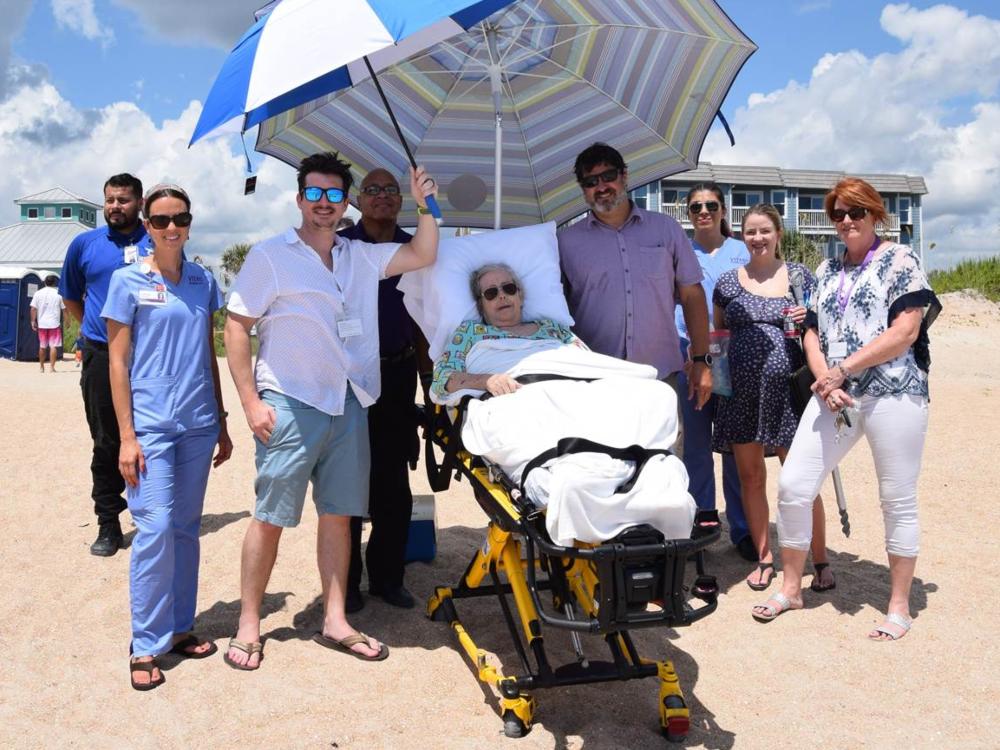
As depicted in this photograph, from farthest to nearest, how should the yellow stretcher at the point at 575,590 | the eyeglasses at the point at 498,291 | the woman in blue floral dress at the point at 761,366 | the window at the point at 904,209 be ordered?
the window at the point at 904,209 → the woman in blue floral dress at the point at 761,366 → the eyeglasses at the point at 498,291 → the yellow stretcher at the point at 575,590

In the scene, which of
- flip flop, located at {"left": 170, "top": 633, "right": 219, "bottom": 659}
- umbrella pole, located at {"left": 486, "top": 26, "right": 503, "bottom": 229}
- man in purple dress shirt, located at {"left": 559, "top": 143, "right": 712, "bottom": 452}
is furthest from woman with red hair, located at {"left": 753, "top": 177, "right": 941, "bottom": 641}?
flip flop, located at {"left": 170, "top": 633, "right": 219, "bottom": 659}

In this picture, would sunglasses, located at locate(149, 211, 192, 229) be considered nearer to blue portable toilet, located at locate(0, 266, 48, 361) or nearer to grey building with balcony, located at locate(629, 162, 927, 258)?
blue portable toilet, located at locate(0, 266, 48, 361)

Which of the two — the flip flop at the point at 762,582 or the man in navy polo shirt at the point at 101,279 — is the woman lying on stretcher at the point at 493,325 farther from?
the man in navy polo shirt at the point at 101,279

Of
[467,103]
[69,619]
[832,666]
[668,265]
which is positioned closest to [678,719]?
[832,666]

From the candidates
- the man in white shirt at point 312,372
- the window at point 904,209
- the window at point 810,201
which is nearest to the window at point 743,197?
the window at point 810,201

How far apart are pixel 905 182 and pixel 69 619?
57712mm

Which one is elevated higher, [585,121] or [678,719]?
[585,121]

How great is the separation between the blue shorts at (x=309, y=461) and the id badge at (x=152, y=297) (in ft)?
2.03

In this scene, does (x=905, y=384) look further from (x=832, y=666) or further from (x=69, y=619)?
(x=69, y=619)

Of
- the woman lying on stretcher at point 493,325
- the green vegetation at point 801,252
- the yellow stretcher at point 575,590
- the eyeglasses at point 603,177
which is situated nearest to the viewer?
the yellow stretcher at point 575,590

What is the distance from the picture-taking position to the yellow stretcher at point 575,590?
2982 millimetres

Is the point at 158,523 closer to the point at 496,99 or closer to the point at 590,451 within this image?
the point at 590,451

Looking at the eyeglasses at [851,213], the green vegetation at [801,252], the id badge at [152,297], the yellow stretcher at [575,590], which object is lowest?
the yellow stretcher at [575,590]

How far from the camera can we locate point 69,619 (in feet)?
15.6
